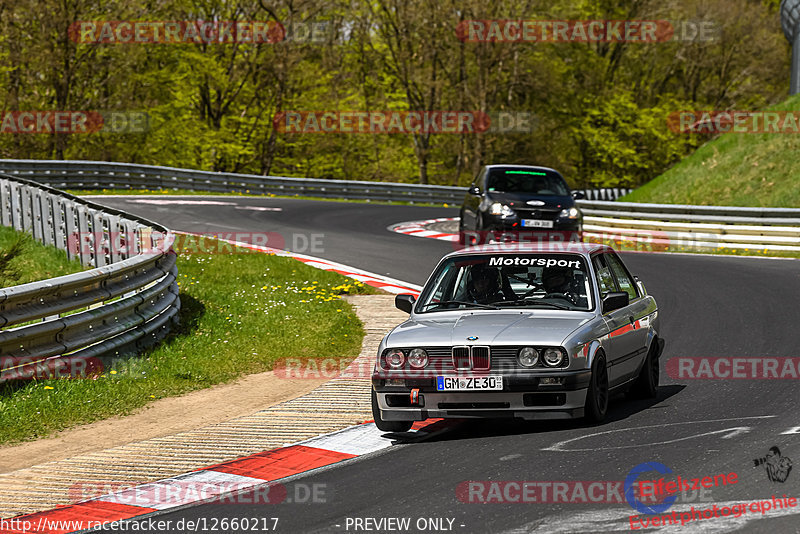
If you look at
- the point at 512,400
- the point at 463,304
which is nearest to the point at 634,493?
the point at 512,400

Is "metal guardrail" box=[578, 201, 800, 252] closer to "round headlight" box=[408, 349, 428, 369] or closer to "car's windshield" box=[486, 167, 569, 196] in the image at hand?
"car's windshield" box=[486, 167, 569, 196]

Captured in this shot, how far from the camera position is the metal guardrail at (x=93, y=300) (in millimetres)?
9227

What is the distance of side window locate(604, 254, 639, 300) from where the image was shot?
31.3 ft

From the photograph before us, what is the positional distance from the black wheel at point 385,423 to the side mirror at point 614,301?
1890mm

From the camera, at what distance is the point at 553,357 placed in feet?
25.2

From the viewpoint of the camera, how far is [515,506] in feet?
19.5

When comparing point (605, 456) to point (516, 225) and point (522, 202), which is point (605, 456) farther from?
point (522, 202)

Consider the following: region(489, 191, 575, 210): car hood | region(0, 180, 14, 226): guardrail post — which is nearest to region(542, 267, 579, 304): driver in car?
region(489, 191, 575, 210): car hood

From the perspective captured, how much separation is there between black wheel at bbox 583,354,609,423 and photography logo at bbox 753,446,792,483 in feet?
4.55

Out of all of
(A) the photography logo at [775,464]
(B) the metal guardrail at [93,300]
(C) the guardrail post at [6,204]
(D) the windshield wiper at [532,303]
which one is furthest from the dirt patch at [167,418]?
(C) the guardrail post at [6,204]

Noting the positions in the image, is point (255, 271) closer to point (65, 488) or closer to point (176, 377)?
point (176, 377)

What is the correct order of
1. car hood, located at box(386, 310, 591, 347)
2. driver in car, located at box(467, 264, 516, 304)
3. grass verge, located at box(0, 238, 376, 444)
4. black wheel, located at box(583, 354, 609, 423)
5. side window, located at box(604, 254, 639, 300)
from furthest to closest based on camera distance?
side window, located at box(604, 254, 639, 300)
grass verge, located at box(0, 238, 376, 444)
driver in car, located at box(467, 264, 516, 304)
black wheel, located at box(583, 354, 609, 423)
car hood, located at box(386, 310, 591, 347)

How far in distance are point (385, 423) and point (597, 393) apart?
1.65 meters

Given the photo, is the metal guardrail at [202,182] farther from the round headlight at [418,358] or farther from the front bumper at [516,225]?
the round headlight at [418,358]
